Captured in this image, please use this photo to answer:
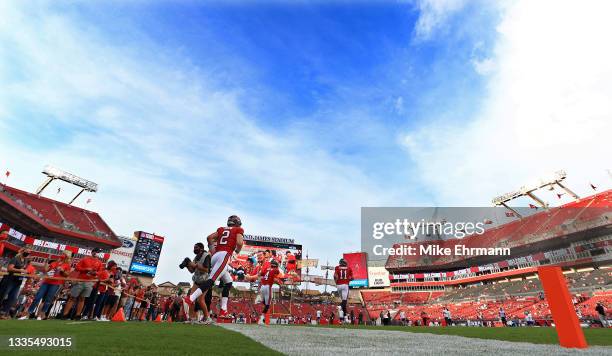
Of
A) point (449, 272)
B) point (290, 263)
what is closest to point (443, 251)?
point (449, 272)

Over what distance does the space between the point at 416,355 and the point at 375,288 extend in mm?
66562

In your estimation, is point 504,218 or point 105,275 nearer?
point 105,275

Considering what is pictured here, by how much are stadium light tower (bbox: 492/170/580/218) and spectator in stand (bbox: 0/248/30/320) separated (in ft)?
203

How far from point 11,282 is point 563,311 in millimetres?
11610

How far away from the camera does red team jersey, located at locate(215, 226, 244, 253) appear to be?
6719mm

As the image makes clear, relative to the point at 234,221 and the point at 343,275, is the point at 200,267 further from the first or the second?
the point at 343,275

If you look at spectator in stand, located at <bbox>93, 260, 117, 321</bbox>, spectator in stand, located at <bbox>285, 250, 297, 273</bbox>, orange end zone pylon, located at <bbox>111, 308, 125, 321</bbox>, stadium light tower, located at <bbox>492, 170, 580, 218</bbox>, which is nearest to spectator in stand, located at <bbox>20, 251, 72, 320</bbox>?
spectator in stand, located at <bbox>93, 260, 117, 321</bbox>

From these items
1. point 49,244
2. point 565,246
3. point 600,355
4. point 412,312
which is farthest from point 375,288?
point 600,355

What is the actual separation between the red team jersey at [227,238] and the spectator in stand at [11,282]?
5.58 m

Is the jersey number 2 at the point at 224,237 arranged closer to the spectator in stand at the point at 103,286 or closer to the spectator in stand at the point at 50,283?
the spectator in stand at the point at 50,283

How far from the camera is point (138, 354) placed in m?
2.44

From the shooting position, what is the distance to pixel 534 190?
54062mm

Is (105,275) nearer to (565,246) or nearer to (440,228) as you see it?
(565,246)

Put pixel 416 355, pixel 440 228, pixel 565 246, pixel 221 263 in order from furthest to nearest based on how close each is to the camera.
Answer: pixel 440 228, pixel 565 246, pixel 221 263, pixel 416 355
